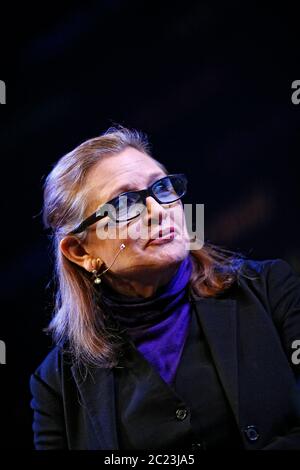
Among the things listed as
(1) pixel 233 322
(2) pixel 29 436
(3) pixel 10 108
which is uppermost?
(3) pixel 10 108

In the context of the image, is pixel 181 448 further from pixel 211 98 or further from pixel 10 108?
pixel 10 108

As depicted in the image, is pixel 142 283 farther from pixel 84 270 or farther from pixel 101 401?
pixel 101 401

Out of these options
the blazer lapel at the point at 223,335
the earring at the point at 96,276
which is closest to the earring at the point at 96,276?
the earring at the point at 96,276

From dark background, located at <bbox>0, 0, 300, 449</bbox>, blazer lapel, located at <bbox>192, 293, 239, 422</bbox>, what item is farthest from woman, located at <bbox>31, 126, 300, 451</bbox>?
dark background, located at <bbox>0, 0, 300, 449</bbox>

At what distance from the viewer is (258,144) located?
1.57 metres

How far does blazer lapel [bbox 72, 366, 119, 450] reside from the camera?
1.29m

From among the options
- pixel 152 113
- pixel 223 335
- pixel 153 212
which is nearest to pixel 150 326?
pixel 223 335

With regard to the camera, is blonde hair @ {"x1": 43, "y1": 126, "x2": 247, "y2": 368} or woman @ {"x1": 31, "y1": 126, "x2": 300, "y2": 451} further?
blonde hair @ {"x1": 43, "y1": 126, "x2": 247, "y2": 368}

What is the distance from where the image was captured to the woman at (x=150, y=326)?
1249mm

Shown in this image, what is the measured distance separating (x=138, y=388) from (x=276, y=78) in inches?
40.5

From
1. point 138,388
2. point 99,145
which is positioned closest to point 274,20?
point 99,145

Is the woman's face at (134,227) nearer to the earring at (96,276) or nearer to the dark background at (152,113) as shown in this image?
the earring at (96,276)

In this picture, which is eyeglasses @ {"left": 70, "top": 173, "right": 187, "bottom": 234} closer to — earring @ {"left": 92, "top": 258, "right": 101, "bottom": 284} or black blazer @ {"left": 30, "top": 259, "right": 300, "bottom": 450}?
earring @ {"left": 92, "top": 258, "right": 101, "bottom": 284}

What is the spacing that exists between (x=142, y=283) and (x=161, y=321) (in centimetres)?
12
